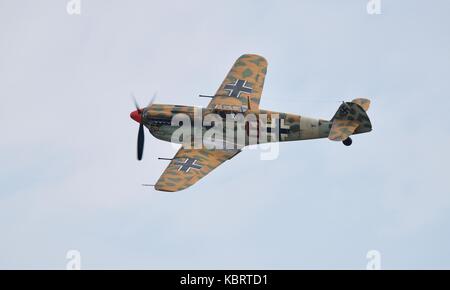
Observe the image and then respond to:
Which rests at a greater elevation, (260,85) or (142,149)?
(260,85)

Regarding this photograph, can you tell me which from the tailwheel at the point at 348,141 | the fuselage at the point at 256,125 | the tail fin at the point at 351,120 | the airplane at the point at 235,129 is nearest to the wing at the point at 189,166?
the airplane at the point at 235,129

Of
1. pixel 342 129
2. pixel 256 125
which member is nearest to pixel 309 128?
pixel 342 129

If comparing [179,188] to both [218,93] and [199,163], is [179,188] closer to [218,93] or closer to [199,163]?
[199,163]

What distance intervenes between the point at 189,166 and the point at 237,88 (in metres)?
6.46

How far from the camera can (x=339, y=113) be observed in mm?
43406

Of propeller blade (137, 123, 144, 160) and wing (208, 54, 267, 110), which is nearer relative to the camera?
propeller blade (137, 123, 144, 160)

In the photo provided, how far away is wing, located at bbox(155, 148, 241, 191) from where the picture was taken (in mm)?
40719

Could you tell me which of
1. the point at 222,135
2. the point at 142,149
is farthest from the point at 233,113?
the point at 142,149

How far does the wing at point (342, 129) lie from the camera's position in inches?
1676

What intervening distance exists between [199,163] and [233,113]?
10.8 ft

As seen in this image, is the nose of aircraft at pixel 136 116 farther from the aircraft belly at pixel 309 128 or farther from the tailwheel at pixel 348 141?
the tailwheel at pixel 348 141

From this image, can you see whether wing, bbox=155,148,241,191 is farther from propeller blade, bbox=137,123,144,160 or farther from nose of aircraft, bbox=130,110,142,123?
nose of aircraft, bbox=130,110,142,123

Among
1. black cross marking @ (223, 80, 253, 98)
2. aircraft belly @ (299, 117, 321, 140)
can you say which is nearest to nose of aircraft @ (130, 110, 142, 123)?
black cross marking @ (223, 80, 253, 98)

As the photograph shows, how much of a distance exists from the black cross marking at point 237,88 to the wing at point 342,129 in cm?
529
